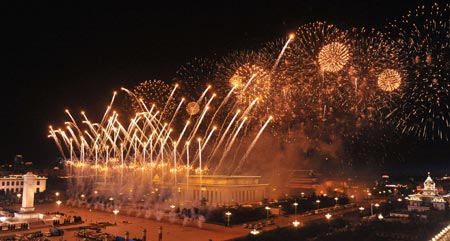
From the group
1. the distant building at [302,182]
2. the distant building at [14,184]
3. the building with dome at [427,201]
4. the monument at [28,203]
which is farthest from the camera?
the distant building at [302,182]

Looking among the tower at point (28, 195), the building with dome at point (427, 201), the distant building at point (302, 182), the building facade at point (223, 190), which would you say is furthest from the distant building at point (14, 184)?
the building with dome at point (427, 201)

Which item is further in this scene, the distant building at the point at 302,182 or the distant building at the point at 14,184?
the distant building at the point at 302,182

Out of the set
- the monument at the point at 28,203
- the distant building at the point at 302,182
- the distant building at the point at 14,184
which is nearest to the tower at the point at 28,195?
the monument at the point at 28,203

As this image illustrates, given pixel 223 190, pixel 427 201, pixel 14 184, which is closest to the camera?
pixel 223 190

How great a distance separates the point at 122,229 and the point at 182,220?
5205 millimetres

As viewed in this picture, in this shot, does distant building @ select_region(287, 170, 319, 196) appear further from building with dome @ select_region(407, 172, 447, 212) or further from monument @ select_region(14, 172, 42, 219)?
monument @ select_region(14, 172, 42, 219)

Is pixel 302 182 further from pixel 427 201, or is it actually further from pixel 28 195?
pixel 28 195

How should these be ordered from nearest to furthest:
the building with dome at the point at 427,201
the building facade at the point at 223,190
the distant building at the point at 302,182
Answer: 1. the building with dome at the point at 427,201
2. the building facade at the point at 223,190
3. the distant building at the point at 302,182

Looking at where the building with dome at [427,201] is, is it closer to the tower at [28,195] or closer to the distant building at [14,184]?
the tower at [28,195]

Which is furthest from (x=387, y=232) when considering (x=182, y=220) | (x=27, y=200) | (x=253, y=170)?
(x=27, y=200)

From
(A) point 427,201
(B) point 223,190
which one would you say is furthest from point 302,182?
(B) point 223,190

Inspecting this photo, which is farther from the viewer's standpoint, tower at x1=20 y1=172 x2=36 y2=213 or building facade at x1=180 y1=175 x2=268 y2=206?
building facade at x1=180 y1=175 x2=268 y2=206

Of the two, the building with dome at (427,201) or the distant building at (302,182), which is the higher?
the distant building at (302,182)

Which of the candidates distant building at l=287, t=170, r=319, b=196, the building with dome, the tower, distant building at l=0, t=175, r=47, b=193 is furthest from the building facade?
distant building at l=0, t=175, r=47, b=193
